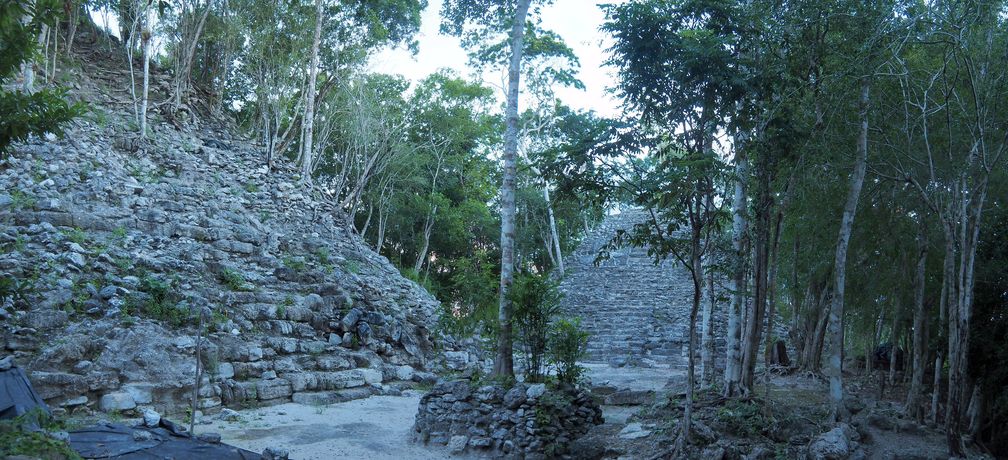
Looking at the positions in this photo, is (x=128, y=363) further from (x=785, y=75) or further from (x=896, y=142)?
(x=896, y=142)

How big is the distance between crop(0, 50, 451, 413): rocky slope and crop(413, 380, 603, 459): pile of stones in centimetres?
279

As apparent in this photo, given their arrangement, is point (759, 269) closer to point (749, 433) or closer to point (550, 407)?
point (749, 433)

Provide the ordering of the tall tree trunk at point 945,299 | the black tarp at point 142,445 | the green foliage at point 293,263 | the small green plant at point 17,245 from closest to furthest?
the black tarp at point 142,445 → the tall tree trunk at point 945,299 → the small green plant at point 17,245 → the green foliage at point 293,263

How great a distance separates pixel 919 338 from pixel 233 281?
1010 cm

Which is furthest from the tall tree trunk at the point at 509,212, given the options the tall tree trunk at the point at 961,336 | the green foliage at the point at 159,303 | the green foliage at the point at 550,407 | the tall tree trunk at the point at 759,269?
the green foliage at the point at 159,303

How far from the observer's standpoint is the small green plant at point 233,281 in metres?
11.1

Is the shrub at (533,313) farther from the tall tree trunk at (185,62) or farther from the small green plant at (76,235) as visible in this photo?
the tall tree trunk at (185,62)

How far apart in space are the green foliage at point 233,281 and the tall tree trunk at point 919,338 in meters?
9.76

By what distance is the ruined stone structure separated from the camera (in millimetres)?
17750

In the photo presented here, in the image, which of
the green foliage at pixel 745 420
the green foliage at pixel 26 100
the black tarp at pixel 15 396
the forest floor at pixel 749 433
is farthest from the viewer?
the green foliage at pixel 745 420

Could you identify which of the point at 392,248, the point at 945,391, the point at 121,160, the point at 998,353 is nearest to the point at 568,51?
the point at 392,248

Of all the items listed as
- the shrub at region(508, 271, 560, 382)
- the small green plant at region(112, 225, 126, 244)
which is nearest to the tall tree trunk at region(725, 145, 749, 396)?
the shrub at region(508, 271, 560, 382)

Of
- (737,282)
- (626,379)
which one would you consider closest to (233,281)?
(626,379)

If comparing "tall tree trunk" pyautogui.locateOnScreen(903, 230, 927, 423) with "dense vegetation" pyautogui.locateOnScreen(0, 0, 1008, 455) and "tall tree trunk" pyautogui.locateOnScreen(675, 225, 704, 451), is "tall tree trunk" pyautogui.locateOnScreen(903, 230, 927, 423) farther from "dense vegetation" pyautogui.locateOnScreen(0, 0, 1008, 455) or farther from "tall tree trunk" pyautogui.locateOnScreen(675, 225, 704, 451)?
"tall tree trunk" pyautogui.locateOnScreen(675, 225, 704, 451)
